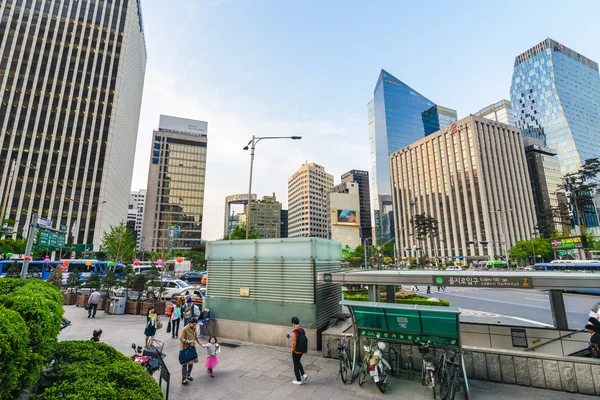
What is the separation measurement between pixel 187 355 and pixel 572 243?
60.5 m

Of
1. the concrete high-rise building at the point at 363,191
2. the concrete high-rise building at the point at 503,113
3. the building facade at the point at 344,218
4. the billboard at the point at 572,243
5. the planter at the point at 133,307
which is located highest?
the concrete high-rise building at the point at 503,113

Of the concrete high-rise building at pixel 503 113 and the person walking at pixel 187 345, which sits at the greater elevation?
the concrete high-rise building at pixel 503 113

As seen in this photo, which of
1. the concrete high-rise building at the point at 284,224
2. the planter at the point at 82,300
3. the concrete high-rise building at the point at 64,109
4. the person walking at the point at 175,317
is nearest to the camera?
the person walking at the point at 175,317

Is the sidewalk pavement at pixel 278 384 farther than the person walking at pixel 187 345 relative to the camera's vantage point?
No

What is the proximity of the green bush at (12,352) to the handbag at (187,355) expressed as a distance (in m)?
5.13

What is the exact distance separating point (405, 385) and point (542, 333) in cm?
518

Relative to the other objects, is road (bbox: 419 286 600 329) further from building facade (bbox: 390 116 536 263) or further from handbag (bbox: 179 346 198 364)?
building facade (bbox: 390 116 536 263)

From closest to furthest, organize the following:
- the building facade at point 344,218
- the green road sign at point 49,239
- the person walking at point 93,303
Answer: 1. the green road sign at point 49,239
2. the person walking at point 93,303
3. the building facade at point 344,218

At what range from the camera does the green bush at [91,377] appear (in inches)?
132

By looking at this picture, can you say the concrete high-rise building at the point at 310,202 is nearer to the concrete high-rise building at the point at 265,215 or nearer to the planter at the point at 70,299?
the concrete high-rise building at the point at 265,215

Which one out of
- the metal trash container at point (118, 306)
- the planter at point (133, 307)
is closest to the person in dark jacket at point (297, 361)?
the planter at point (133, 307)

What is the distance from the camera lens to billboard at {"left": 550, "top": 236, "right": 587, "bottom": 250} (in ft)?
141

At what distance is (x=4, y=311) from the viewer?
297cm

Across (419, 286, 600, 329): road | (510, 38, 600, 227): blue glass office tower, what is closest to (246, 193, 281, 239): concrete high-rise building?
(510, 38, 600, 227): blue glass office tower
